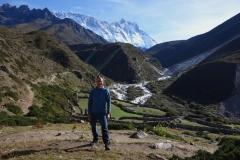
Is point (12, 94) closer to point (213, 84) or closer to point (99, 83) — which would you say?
point (99, 83)

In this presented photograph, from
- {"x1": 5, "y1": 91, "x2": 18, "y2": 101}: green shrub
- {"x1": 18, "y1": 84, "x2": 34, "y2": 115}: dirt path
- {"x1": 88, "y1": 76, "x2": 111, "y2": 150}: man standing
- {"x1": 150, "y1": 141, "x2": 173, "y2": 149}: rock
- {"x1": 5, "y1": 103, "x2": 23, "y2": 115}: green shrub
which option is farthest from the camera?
{"x1": 5, "y1": 91, "x2": 18, "y2": 101}: green shrub

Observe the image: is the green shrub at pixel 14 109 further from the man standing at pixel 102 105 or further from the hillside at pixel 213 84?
the hillside at pixel 213 84

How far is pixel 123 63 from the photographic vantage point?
151 m

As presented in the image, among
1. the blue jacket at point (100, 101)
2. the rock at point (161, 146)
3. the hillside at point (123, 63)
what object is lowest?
the rock at point (161, 146)

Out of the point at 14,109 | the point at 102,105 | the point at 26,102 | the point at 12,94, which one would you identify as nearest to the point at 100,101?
the point at 102,105

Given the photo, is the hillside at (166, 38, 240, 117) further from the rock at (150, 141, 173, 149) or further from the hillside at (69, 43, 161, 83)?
the rock at (150, 141, 173, 149)

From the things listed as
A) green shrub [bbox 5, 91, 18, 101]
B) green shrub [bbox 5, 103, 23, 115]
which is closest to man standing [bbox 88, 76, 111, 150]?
green shrub [bbox 5, 103, 23, 115]

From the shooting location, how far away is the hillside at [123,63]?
143 m

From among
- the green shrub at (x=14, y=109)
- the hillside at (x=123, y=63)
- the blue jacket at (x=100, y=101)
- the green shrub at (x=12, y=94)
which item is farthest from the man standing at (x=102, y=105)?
the hillside at (x=123, y=63)

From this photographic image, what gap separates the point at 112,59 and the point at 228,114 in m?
103

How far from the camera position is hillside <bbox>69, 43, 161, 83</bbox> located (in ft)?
469

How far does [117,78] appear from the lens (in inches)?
5655

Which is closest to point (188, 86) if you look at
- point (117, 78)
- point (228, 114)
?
point (228, 114)

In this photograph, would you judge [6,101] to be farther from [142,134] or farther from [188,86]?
[188,86]
